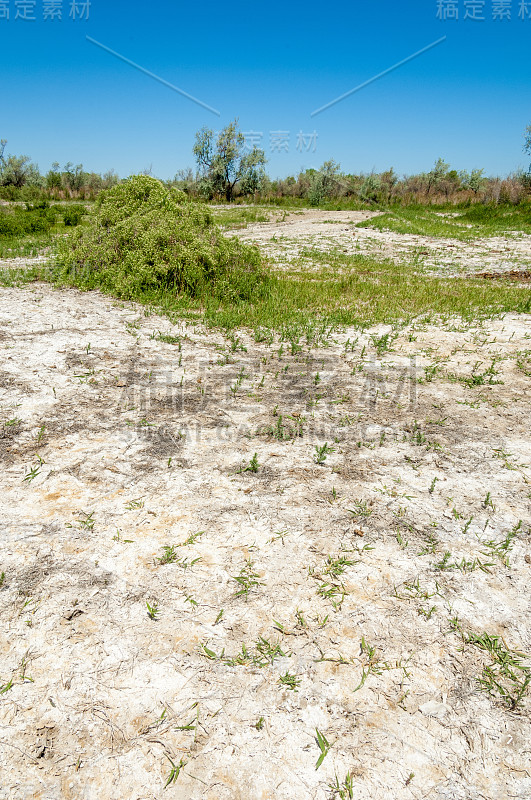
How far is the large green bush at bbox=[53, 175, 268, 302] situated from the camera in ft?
27.9

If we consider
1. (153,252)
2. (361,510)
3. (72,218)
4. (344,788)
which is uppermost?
(72,218)

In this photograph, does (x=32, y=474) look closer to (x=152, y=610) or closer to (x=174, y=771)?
(x=152, y=610)

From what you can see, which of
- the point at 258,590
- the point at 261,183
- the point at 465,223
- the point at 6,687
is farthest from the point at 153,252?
the point at 261,183

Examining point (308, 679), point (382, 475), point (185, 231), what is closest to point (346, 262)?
point (185, 231)

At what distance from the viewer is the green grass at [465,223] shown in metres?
21.5

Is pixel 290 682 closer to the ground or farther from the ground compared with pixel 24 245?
closer to the ground

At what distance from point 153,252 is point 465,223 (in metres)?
23.7

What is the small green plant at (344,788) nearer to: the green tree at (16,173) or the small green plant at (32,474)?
the small green plant at (32,474)

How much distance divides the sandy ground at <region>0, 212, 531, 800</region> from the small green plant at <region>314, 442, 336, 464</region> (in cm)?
6

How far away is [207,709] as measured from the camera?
200 cm

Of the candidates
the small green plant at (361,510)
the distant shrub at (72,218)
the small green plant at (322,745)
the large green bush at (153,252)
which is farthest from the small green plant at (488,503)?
the distant shrub at (72,218)

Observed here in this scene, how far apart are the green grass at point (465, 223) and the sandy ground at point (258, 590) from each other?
61.7 ft

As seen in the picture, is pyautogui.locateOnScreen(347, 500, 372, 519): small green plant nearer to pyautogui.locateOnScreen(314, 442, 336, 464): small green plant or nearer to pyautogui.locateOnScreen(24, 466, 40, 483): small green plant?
pyautogui.locateOnScreen(314, 442, 336, 464): small green plant

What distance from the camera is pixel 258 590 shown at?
2.60 meters
